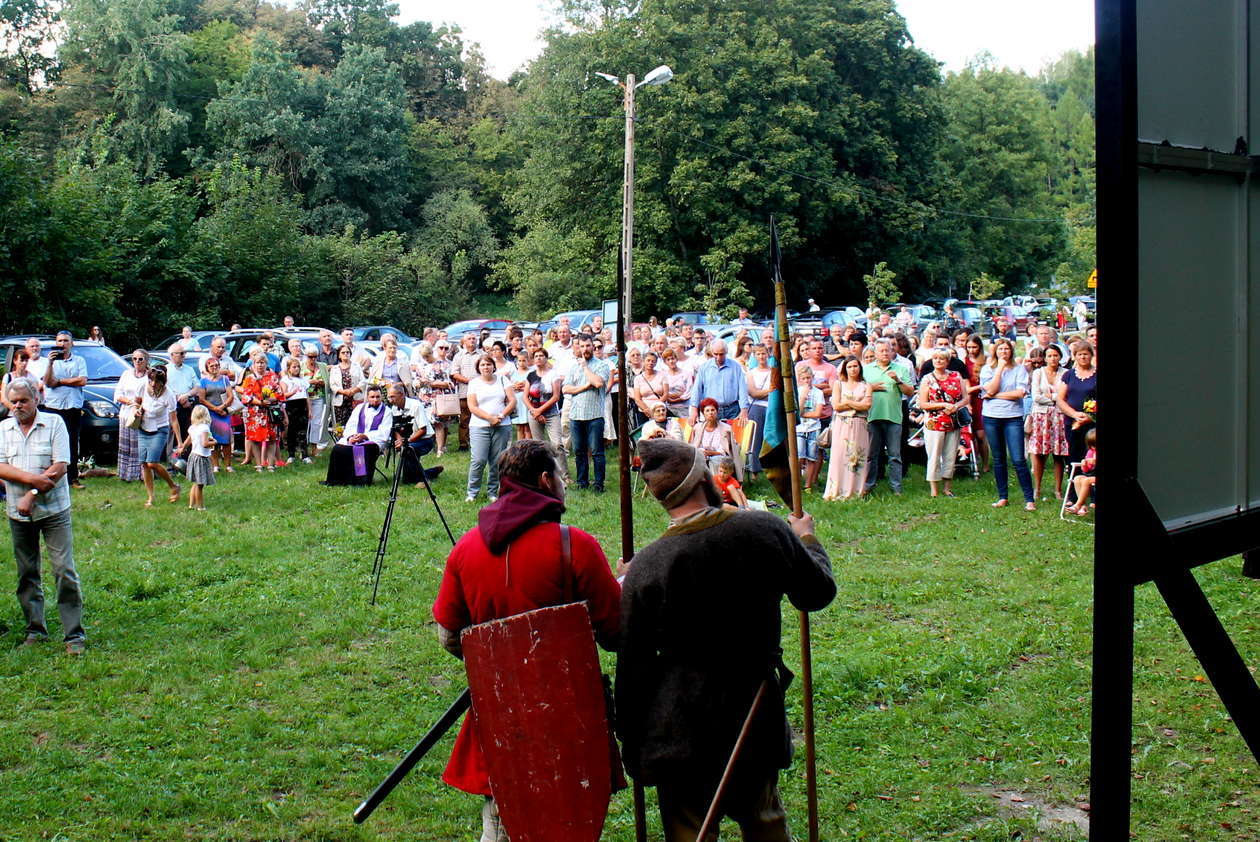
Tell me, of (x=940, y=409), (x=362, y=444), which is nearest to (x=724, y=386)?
(x=940, y=409)

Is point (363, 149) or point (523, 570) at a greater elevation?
point (363, 149)

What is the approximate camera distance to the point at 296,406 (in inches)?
695

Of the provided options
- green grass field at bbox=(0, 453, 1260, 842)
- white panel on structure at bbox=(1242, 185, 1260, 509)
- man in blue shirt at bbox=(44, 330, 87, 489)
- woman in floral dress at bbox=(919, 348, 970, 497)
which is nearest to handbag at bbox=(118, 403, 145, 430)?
man in blue shirt at bbox=(44, 330, 87, 489)

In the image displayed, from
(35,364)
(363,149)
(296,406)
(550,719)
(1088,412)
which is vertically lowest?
(550,719)

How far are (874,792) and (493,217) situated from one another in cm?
6076

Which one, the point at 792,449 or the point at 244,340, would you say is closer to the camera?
the point at 792,449

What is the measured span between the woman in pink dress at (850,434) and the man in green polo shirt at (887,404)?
5.3 inches

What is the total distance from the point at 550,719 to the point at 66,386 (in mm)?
13087

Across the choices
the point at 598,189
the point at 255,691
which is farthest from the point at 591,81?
the point at 255,691

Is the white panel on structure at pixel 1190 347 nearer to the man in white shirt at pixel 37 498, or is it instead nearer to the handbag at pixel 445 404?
the man in white shirt at pixel 37 498

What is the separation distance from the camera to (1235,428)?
364 cm

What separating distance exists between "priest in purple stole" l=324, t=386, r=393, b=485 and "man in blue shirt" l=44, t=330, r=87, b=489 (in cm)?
323

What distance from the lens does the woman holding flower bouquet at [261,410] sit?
16844 mm

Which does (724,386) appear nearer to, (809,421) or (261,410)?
(809,421)
